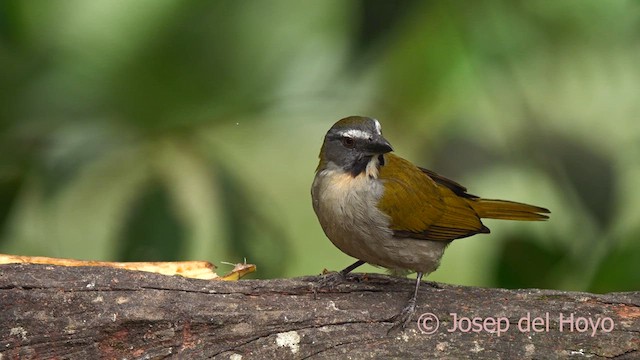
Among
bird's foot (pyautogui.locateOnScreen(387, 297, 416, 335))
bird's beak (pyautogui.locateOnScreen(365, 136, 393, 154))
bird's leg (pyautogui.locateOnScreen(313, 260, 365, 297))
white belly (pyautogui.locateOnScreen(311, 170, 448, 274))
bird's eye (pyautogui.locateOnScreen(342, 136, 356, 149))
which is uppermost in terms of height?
bird's eye (pyautogui.locateOnScreen(342, 136, 356, 149))

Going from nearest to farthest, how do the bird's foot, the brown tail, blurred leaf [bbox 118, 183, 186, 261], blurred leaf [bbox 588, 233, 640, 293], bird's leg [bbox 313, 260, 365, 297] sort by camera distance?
the bird's foot, bird's leg [bbox 313, 260, 365, 297], blurred leaf [bbox 588, 233, 640, 293], blurred leaf [bbox 118, 183, 186, 261], the brown tail

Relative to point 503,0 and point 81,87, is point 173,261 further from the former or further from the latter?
point 503,0

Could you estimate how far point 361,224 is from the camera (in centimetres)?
300

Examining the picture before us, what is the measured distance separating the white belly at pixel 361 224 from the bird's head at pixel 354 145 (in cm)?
4

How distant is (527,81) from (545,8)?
10.0 inches

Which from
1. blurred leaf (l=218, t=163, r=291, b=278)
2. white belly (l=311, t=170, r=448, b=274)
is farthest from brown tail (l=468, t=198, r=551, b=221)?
blurred leaf (l=218, t=163, r=291, b=278)

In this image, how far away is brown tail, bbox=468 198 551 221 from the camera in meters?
3.34

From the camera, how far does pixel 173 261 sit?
307 cm

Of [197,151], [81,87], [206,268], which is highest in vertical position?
[81,87]

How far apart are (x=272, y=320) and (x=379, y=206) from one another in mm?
597

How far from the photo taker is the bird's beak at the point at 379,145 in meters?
3.00

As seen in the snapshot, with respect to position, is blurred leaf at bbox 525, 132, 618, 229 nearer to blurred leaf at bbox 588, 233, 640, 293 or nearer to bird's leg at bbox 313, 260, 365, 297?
blurred leaf at bbox 588, 233, 640, 293

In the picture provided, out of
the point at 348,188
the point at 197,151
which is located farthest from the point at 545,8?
the point at 197,151

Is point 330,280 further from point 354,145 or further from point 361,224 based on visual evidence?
point 354,145
